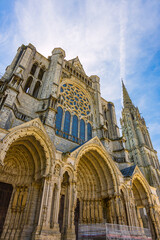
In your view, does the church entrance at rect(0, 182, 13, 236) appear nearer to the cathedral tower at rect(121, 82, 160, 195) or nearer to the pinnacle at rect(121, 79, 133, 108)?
the cathedral tower at rect(121, 82, 160, 195)

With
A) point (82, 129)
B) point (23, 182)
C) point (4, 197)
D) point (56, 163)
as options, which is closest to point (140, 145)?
point (82, 129)

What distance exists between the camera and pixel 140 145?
92.8 ft

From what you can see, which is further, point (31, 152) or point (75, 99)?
point (75, 99)

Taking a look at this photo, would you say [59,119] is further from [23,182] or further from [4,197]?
[4,197]

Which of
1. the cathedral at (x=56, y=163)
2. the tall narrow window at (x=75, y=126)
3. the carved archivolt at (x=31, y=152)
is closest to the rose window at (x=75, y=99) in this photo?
the cathedral at (x=56, y=163)

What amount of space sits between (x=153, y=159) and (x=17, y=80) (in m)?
25.9

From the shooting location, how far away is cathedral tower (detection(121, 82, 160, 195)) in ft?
80.6

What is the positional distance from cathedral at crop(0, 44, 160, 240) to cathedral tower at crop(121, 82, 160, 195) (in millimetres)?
12454

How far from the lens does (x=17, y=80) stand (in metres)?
9.84

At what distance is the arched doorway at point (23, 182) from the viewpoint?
6.95 meters

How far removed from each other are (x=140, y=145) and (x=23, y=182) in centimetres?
2463

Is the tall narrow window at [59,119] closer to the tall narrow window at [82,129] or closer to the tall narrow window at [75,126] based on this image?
the tall narrow window at [75,126]

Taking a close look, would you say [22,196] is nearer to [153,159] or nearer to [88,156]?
[88,156]

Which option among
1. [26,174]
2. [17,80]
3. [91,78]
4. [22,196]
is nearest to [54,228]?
[22,196]
